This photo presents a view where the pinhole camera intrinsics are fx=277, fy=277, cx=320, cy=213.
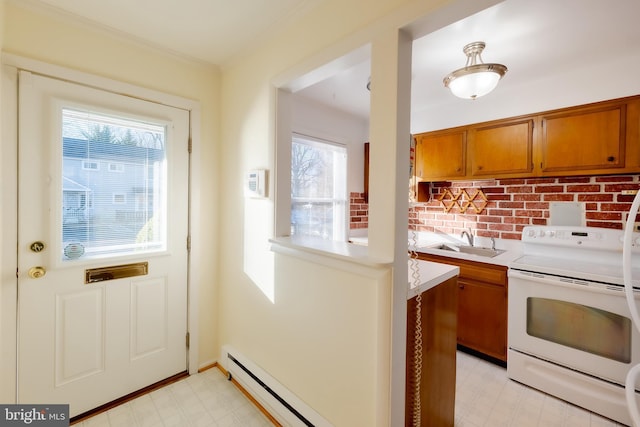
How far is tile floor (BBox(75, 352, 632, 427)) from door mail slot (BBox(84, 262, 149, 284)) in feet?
2.78

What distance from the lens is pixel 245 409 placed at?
182cm

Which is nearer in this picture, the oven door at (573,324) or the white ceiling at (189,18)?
the white ceiling at (189,18)

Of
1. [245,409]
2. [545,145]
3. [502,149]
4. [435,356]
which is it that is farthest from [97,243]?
[545,145]

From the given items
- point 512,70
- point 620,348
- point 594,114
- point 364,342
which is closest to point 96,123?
point 364,342

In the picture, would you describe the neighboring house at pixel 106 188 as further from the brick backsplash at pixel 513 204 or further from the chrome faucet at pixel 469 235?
the chrome faucet at pixel 469 235

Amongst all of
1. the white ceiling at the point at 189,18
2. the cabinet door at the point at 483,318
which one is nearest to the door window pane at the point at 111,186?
the white ceiling at the point at 189,18

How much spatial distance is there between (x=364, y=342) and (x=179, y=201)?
1642 mm

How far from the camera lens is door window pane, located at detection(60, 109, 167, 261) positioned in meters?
1.66

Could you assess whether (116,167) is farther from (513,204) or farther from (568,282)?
(513,204)

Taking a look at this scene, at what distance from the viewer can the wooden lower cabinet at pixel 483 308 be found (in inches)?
90.3

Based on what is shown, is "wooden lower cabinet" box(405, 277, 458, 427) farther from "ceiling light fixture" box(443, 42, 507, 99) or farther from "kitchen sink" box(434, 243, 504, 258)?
"kitchen sink" box(434, 243, 504, 258)

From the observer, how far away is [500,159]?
2496 millimetres

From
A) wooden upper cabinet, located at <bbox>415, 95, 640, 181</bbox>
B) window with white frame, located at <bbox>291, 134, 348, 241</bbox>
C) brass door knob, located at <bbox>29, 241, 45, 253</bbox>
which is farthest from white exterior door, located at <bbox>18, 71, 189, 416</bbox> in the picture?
wooden upper cabinet, located at <bbox>415, 95, 640, 181</bbox>

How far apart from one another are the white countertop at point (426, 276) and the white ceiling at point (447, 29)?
4.51 feet
